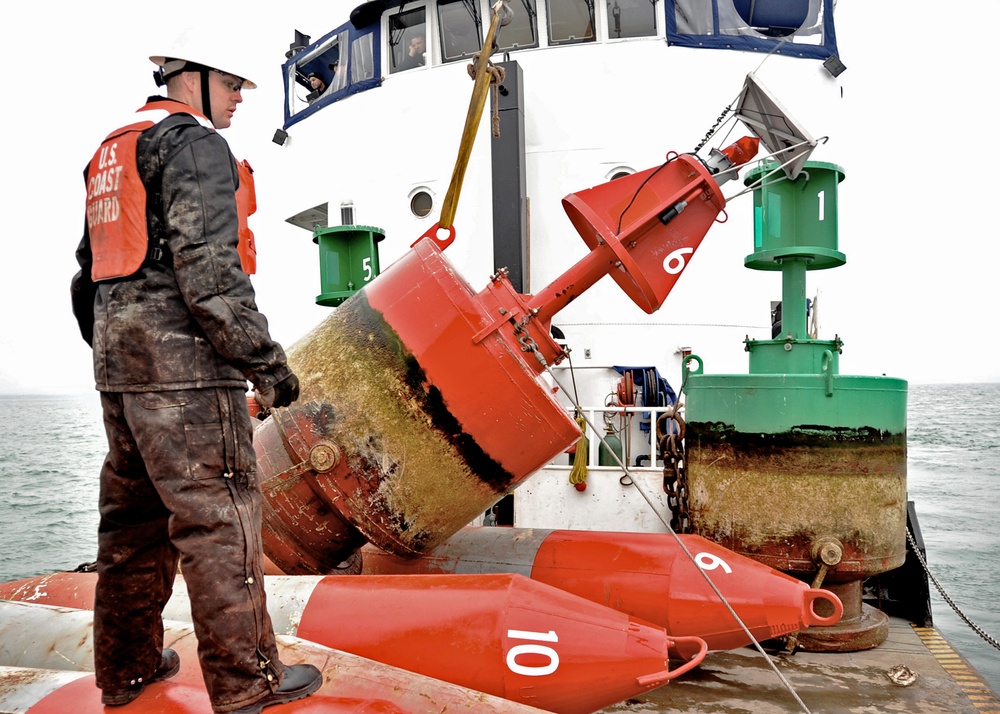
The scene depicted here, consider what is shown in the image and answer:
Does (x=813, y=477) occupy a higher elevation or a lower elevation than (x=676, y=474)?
higher

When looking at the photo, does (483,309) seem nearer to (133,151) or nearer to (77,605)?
(133,151)

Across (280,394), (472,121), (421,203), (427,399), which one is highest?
(421,203)

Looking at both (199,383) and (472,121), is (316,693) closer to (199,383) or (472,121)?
(199,383)

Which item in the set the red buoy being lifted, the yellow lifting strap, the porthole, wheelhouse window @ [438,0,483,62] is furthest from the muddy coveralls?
wheelhouse window @ [438,0,483,62]

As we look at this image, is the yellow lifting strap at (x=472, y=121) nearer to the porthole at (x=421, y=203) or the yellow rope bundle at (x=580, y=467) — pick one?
the yellow rope bundle at (x=580, y=467)

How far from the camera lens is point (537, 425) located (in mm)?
3678

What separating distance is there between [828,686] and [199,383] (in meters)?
3.37

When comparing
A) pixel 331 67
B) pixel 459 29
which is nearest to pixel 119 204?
pixel 459 29

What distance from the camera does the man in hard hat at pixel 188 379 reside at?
7.28 feet

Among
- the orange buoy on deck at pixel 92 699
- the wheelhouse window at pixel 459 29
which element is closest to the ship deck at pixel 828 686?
the orange buoy on deck at pixel 92 699

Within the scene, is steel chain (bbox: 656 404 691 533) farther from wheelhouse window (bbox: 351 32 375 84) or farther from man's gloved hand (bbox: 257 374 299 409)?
wheelhouse window (bbox: 351 32 375 84)

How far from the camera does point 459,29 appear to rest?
7.94m

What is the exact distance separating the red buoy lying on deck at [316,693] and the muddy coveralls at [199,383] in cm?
27

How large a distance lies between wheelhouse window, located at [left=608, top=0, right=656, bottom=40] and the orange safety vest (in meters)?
5.91
